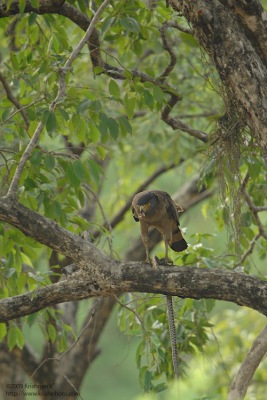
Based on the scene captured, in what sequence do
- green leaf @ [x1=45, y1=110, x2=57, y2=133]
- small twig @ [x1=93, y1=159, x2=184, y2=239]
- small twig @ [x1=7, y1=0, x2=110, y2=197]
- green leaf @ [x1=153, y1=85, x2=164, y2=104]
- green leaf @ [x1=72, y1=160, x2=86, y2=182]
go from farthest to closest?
small twig @ [x1=93, y1=159, x2=184, y2=239] < green leaf @ [x1=153, y1=85, x2=164, y2=104] < green leaf @ [x1=72, y1=160, x2=86, y2=182] < green leaf @ [x1=45, y1=110, x2=57, y2=133] < small twig @ [x1=7, y1=0, x2=110, y2=197]

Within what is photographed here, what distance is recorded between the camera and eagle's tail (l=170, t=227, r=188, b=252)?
4.56m

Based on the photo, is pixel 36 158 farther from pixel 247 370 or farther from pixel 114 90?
pixel 247 370

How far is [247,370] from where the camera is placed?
369 centimetres

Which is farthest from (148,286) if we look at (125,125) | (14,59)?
(14,59)

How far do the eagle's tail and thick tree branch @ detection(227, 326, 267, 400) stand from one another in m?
0.99

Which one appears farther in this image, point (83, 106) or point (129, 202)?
point (129, 202)

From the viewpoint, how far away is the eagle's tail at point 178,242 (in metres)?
4.56

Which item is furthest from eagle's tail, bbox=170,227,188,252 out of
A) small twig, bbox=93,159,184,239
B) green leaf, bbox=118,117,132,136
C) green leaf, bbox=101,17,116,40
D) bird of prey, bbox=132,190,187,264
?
small twig, bbox=93,159,184,239

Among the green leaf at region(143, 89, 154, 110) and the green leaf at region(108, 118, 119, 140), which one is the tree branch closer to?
the green leaf at region(108, 118, 119, 140)

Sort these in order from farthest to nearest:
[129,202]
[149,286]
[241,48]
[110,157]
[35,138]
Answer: [129,202] < [110,157] < [35,138] < [149,286] < [241,48]

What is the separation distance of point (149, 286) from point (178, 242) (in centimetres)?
116

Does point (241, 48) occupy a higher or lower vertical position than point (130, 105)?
higher

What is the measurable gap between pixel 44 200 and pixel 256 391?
3381mm

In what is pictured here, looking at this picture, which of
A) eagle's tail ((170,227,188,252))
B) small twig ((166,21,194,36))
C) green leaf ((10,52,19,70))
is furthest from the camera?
eagle's tail ((170,227,188,252))
